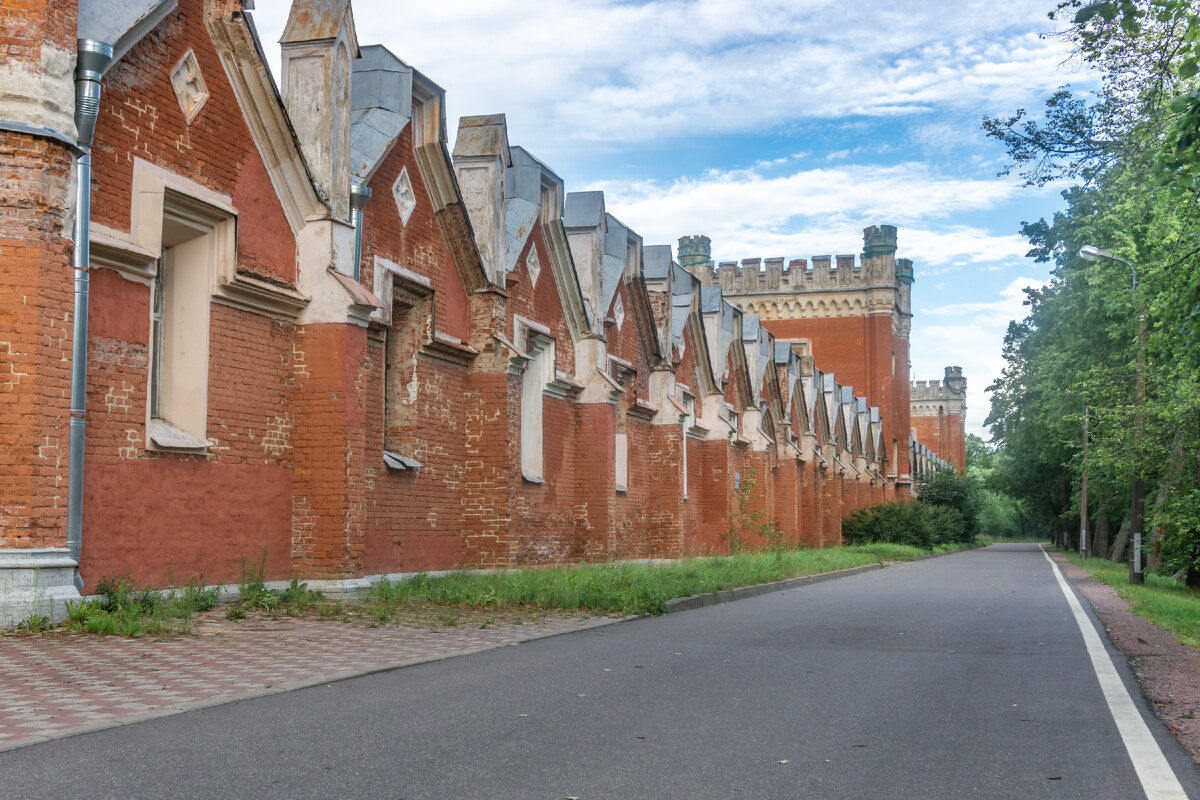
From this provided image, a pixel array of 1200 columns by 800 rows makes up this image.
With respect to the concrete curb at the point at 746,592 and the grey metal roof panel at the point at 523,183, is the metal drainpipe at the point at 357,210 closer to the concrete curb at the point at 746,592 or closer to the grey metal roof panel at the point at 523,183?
the concrete curb at the point at 746,592

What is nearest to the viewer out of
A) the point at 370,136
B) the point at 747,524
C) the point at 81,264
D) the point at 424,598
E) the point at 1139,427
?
the point at 81,264

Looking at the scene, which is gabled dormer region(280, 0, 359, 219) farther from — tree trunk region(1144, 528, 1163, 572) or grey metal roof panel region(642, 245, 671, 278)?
tree trunk region(1144, 528, 1163, 572)

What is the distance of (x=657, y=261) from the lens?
27875mm

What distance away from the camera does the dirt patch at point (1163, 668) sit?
661cm

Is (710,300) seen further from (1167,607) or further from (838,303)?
(838,303)

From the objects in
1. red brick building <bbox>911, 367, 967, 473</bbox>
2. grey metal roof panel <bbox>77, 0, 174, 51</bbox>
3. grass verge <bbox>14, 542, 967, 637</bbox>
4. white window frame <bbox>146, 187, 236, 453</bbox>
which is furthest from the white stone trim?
red brick building <bbox>911, 367, 967, 473</bbox>

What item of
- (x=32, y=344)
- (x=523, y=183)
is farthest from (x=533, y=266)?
(x=32, y=344)

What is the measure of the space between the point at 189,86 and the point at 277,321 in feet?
9.07

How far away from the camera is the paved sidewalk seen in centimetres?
613

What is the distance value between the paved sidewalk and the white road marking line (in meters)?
4.77

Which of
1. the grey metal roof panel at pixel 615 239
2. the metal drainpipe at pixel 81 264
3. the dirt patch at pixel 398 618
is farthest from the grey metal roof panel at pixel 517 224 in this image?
the metal drainpipe at pixel 81 264

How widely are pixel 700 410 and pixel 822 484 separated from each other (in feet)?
53.3

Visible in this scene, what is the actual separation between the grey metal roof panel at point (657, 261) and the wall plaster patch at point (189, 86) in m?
16.2

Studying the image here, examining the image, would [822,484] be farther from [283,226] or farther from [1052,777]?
[1052,777]
